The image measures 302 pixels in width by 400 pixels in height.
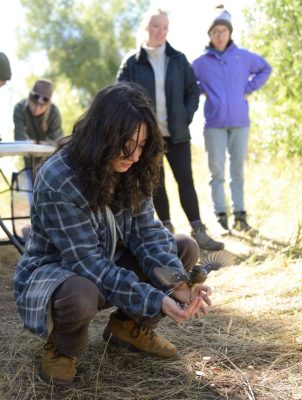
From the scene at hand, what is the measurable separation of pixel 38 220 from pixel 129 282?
389 millimetres

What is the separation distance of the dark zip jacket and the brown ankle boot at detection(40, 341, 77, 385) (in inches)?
92.6

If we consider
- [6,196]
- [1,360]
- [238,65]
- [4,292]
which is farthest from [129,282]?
[6,196]

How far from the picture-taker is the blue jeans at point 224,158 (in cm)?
462

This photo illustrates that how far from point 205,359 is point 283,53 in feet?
17.2

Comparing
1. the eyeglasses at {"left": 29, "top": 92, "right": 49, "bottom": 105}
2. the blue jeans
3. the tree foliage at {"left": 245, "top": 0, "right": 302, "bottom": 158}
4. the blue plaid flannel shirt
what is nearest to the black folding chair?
the eyeglasses at {"left": 29, "top": 92, "right": 49, "bottom": 105}

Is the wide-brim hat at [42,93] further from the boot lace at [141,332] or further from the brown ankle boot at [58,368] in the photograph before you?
the brown ankle boot at [58,368]

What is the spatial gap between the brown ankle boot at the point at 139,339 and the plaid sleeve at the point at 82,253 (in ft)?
1.08

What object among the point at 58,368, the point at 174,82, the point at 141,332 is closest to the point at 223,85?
the point at 174,82

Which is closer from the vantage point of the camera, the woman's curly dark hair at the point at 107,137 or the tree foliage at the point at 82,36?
the woman's curly dark hair at the point at 107,137

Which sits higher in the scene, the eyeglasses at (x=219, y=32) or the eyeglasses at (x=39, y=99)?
the eyeglasses at (x=219, y=32)

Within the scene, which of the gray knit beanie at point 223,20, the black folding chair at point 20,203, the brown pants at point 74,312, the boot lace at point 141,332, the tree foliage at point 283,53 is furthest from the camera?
the tree foliage at point 283,53

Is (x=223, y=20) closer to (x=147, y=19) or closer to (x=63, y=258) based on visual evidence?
(x=147, y=19)

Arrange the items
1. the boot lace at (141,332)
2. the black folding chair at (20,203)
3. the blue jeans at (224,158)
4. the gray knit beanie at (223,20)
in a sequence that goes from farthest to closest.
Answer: the blue jeans at (224,158) → the gray knit beanie at (223,20) → the black folding chair at (20,203) → the boot lace at (141,332)

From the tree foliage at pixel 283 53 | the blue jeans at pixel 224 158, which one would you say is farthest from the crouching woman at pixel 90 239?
the tree foliage at pixel 283 53
